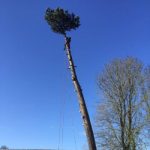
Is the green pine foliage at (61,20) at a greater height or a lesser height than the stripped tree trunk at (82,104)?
greater

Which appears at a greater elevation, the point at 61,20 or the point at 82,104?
the point at 61,20

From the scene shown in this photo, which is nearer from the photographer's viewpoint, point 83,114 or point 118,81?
point 83,114

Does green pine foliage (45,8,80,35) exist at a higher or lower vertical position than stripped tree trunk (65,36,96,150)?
higher

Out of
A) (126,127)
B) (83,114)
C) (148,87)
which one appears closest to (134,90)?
(148,87)

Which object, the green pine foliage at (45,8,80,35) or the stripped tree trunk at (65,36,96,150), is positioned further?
the green pine foliage at (45,8,80,35)

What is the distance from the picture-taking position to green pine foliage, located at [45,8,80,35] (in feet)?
59.2

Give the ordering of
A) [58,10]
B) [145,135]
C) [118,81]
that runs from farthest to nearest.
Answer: [118,81], [145,135], [58,10]

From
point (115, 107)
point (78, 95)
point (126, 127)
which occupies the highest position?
point (115, 107)

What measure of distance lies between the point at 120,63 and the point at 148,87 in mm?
3463

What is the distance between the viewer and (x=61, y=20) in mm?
18203

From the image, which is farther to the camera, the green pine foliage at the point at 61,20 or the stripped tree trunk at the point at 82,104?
the green pine foliage at the point at 61,20

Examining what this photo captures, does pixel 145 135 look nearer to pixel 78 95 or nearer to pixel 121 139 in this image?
pixel 121 139

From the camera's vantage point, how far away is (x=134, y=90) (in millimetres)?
29547

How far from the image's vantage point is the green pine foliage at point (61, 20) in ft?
59.2
